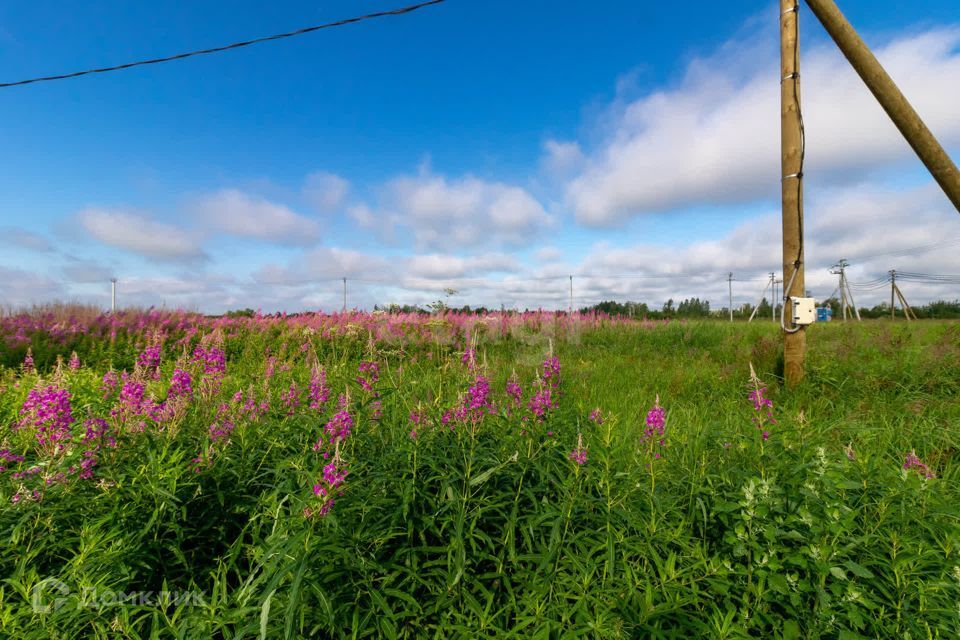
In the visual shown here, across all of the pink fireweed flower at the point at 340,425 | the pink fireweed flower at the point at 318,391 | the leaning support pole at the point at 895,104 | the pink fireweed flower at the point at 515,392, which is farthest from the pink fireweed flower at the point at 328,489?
the leaning support pole at the point at 895,104

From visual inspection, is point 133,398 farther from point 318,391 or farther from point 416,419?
point 416,419

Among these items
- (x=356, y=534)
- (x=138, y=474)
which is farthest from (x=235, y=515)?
(x=356, y=534)

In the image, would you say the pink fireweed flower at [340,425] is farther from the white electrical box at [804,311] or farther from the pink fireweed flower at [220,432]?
the white electrical box at [804,311]

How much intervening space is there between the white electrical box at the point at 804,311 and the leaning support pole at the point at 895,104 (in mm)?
1470

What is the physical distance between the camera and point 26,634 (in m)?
1.56

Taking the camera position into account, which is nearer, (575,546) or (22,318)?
(575,546)

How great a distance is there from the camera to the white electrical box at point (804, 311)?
16.7ft

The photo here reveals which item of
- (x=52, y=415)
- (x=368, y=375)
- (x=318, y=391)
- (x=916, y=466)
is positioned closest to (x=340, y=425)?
(x=368, y=375)

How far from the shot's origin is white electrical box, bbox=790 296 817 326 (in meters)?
5.10

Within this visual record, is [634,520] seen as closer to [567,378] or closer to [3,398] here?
[567,378]

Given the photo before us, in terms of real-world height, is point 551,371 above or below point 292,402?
above

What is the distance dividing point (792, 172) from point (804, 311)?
5.43 ft

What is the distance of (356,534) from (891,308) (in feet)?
146

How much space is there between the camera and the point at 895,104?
4152mm
